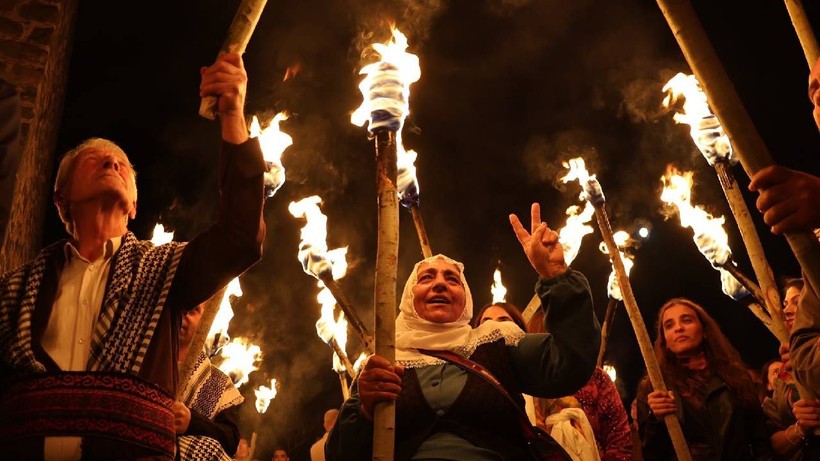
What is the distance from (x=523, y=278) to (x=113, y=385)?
43.5 feet

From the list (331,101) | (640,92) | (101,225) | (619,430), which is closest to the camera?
(101,225)

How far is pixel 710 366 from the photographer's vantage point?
479cm

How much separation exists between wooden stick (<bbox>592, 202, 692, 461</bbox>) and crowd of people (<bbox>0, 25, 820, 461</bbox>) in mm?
→ 114

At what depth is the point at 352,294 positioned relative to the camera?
14.4 meters

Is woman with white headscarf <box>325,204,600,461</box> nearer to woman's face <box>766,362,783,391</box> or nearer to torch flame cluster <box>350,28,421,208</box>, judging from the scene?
torch flame cluster <box>350,28,421,208</box>

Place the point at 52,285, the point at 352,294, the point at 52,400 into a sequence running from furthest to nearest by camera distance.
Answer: the point at 352,294 < the point at 52,285 < the point at 52,400

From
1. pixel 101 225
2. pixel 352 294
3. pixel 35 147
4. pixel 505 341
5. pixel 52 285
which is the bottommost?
pixel 505 341

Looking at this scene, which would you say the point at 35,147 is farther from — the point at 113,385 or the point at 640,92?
the point at 640,92

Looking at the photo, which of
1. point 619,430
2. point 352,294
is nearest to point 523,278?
point 352,294

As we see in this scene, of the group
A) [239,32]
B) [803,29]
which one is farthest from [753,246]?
[239,32]

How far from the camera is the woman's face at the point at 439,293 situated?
3.68 metres

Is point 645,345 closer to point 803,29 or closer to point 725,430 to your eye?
→ point 725,430

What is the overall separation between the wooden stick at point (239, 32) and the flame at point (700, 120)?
235 centimetres

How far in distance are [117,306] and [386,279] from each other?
95cm
